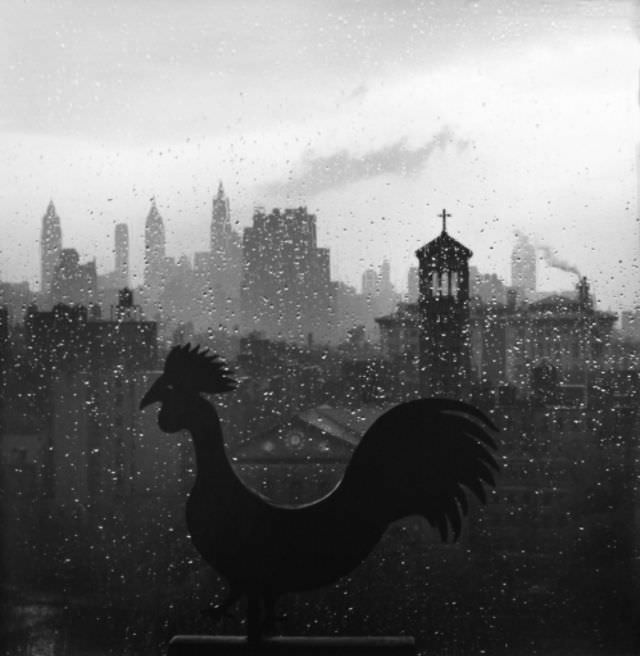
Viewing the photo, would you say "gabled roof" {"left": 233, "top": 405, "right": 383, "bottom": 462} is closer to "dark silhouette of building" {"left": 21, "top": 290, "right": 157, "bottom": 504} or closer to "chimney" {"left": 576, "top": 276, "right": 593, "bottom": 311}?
"dark silhouette of building" {"left": 21, "top": 290, "right": 157, "bottom": 504}

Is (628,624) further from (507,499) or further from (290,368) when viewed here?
(290,368)

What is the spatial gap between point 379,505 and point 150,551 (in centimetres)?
76

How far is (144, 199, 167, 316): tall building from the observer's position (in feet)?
5.99

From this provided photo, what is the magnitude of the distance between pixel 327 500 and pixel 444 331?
0.69 meters

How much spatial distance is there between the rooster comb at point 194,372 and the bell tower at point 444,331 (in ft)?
2.19

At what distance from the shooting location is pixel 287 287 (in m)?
1.91

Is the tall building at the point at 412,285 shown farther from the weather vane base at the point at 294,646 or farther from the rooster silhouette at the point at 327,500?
the weather vane base at the point at 294,646

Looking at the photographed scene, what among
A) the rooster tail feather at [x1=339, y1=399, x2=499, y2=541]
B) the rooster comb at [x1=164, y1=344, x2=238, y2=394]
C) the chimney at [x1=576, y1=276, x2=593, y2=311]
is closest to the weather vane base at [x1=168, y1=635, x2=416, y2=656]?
the rooster tail feather at [x1=339, y1=399, x2=499, y2=541]

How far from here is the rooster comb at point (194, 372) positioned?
51.1 inches

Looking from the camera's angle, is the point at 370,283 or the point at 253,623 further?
the point at 370,283

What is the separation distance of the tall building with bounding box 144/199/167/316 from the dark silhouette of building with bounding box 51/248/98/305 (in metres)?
0.11

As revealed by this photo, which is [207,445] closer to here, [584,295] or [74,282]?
[74,282]

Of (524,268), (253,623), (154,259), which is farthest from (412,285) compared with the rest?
(253,623)

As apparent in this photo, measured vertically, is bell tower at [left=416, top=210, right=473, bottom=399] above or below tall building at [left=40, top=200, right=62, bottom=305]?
below
